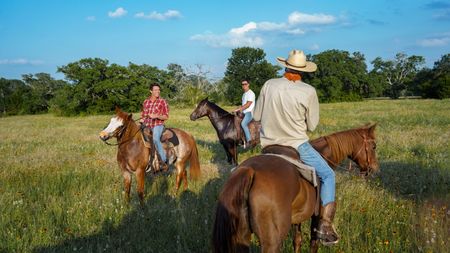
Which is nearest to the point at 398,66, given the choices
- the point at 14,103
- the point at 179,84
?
the point at 179,84

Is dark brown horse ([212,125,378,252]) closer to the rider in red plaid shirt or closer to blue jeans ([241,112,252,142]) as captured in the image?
the rider in red plaid shirt

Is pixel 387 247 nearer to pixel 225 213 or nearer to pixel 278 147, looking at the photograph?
pixel 278 147

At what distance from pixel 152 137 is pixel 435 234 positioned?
574cm

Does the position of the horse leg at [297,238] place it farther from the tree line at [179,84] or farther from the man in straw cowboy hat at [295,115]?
the tree line at [179,84]

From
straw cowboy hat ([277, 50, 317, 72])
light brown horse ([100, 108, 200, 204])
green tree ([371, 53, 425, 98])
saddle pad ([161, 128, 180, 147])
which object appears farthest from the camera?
green tree ([371, 53, 425, 98])

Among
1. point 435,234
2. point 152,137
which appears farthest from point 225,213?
point 152,137

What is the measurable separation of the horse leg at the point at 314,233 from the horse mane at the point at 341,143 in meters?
1.03

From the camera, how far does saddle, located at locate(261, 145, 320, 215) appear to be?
12.7 feet

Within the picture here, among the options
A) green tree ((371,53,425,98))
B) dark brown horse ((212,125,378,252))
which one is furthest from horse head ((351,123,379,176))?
green tree ((371,53,425,98))

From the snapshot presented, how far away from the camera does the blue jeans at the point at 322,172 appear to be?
429cm

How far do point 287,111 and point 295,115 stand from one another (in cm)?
12

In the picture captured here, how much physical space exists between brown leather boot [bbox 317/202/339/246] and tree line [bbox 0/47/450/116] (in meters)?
45.7

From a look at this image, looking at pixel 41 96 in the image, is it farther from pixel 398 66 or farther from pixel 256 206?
pixel 398 66

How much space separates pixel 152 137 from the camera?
26.5 feet
